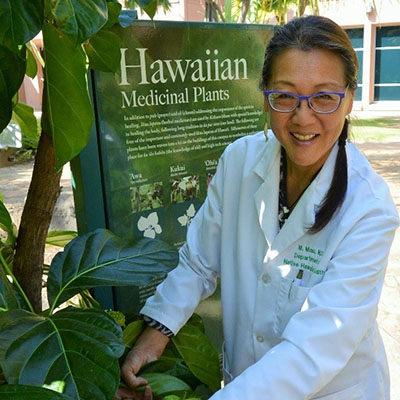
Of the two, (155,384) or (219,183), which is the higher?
(219,183)

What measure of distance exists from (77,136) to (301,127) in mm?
508

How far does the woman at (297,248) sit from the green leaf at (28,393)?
40 centimetres

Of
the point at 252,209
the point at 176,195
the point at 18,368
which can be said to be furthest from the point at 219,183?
the point at 18,368

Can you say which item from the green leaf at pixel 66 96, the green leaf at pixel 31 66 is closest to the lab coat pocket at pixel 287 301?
the green leaf at pixel 66 96

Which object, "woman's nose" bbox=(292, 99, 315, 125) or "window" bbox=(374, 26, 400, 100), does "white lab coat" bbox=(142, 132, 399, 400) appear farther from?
"window" bbox=(374, 26, 400, 100)

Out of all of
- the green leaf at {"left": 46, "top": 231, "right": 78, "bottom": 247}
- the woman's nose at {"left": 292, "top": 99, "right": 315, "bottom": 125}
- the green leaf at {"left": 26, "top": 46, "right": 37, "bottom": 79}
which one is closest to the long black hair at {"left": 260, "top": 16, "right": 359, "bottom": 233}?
the woman's nose at {"left": 292, "top": 99, "right": 315, "bottom": 125}

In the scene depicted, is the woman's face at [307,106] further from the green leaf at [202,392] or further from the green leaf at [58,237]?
the green leaf at [58,237]

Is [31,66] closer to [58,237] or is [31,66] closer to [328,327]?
[58,237]

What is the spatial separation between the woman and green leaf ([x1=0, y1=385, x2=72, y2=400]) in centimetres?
40

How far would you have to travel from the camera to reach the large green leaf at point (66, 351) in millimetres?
875

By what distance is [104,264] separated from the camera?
1.20 meters

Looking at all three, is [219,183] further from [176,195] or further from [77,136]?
[77,136]

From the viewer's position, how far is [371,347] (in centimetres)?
135

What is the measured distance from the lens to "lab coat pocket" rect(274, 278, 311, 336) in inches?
51.3
